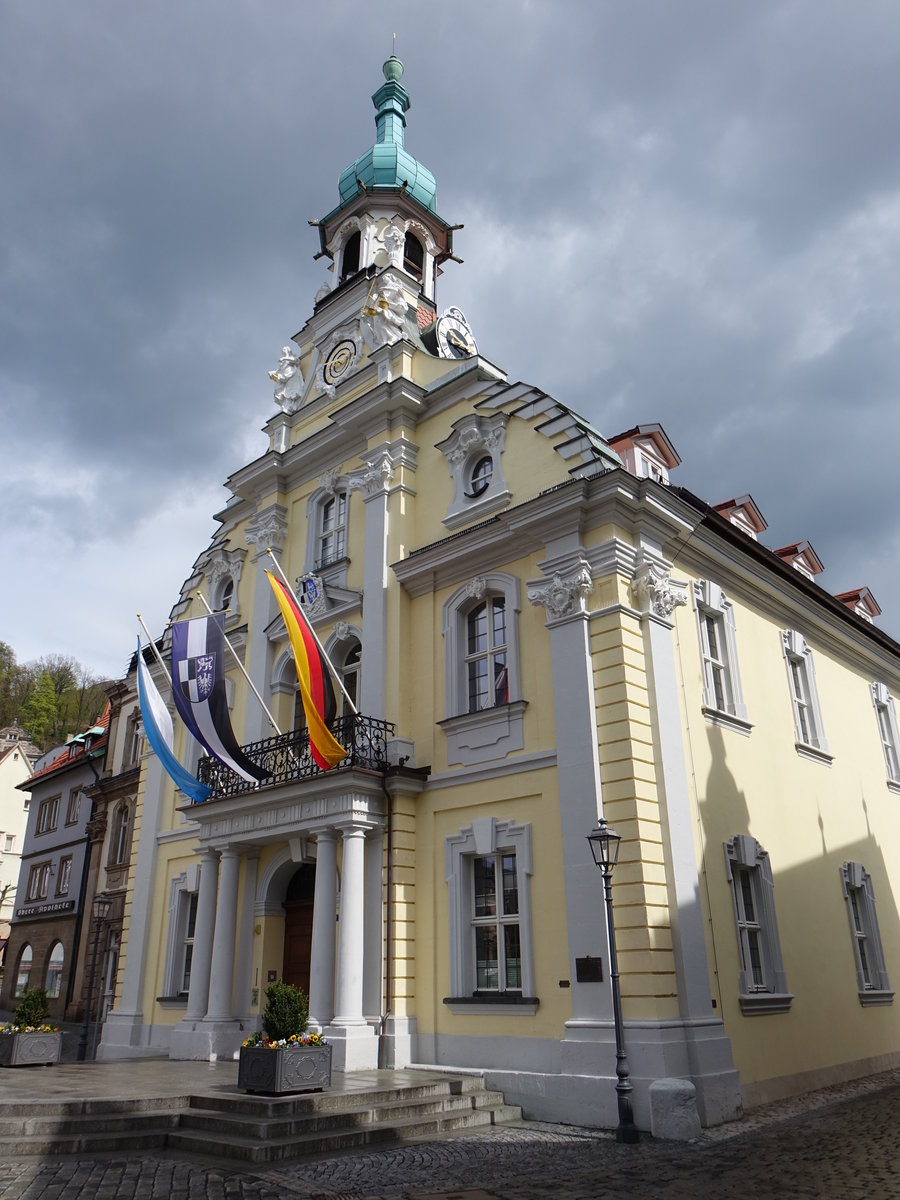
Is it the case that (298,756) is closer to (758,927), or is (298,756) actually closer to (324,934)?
(324,934)

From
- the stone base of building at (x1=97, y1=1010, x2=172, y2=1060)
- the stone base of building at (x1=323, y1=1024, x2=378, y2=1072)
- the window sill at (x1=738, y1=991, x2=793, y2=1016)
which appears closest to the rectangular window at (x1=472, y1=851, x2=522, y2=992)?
the stone base of building at (x1=323, y1=1024, x2=378, y2=1072)

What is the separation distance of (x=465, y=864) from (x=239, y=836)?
5.04 metres

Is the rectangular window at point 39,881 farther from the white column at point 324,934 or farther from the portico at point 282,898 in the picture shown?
the white column at point 324,934

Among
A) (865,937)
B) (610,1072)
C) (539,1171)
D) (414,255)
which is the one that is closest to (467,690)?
(610,1072)

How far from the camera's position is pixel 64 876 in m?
36.2

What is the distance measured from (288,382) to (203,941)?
13564 mm

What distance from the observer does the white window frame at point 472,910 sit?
47.0 ft

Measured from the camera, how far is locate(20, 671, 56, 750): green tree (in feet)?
196

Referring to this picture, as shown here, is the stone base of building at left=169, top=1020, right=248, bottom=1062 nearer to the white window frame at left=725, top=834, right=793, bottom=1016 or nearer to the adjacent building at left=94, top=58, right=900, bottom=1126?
the adjacent building at left=94, top=58, right=900, bottom=1126

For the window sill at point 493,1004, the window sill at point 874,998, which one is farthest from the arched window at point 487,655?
the window sill at point 874,998

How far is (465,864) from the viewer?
51.7 ft

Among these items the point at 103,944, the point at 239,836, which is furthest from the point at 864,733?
the point at 103,944

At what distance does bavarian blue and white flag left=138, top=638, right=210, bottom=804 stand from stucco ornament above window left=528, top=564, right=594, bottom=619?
8.36m

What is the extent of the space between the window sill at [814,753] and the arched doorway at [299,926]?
1001 centimetres
